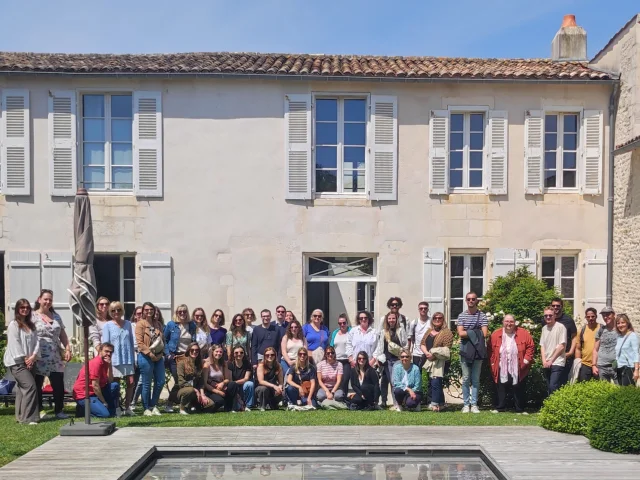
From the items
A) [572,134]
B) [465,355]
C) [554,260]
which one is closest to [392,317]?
[465,355]

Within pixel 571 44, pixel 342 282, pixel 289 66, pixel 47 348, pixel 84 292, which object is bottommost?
pixel 47 348

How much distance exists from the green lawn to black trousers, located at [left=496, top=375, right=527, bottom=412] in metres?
0.31

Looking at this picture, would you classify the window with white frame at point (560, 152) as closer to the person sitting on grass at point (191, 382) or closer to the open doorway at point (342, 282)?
the open doorway at point (342, 282)

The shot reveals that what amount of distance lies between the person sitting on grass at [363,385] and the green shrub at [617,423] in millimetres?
3504

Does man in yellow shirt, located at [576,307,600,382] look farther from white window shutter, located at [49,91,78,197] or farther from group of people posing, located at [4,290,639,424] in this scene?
white window shutter, located at [49,91,78,197]

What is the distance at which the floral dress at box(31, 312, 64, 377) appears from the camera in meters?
9.88

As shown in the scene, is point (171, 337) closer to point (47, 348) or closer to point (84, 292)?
point (47, 348)

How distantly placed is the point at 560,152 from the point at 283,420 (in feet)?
25.5

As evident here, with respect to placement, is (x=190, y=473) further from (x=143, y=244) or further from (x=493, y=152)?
(x=493, y=152)

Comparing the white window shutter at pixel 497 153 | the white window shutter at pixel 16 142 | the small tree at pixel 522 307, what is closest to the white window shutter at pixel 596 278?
the small tree at pixel 522 307

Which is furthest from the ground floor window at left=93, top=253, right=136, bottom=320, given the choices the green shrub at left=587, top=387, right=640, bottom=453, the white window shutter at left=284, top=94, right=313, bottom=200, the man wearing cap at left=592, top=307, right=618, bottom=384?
the green shrub at left=587, top=387, right=640, bottom=453

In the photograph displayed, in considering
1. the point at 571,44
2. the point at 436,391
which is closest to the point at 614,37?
the point at 571,44

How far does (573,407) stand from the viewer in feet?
29.3

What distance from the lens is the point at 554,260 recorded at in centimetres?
1437
